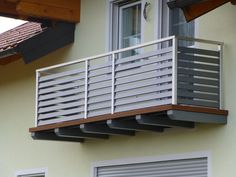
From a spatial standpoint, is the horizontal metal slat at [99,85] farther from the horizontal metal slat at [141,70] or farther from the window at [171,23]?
the window at [171,23]

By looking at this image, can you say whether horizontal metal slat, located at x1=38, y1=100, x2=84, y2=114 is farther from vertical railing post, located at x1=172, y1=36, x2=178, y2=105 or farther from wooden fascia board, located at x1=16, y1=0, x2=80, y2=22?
vertical railing post, located at x1=172, y1=36, x2=178, y2=105

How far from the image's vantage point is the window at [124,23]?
588 inches

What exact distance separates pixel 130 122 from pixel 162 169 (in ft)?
3.09

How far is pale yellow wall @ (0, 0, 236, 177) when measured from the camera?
12672mm

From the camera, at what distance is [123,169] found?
47.6ft

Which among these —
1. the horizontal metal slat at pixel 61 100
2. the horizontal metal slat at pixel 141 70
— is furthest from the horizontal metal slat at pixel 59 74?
the horizontal metal slat at pixel 141 70

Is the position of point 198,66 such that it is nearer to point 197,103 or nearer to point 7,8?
point 197,103

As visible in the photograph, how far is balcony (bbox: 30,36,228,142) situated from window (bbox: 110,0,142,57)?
286 millimetres

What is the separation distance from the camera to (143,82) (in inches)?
512

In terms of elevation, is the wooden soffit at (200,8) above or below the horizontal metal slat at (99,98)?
above

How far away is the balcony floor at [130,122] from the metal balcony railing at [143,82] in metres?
0.13

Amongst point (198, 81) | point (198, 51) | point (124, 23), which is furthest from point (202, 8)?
point (124, 23)

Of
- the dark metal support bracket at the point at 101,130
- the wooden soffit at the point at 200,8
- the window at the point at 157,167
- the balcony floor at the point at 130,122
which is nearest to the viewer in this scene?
the wooden soffit at the point at 200,8

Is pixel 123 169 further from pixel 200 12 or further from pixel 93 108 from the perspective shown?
pixel 200 12
